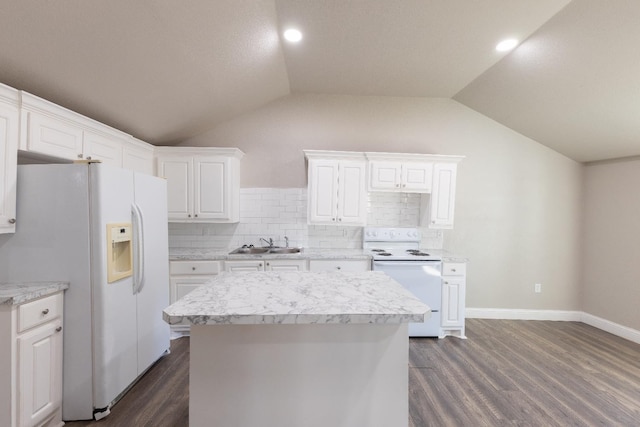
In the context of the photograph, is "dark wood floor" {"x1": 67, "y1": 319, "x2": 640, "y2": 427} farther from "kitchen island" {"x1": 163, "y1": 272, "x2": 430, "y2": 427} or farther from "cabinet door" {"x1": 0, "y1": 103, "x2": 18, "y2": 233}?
"cabinet door" {"x1": 0, "y1": 103, "x2": 18, "y2": 233}

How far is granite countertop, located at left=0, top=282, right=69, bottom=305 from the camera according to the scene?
160 cm

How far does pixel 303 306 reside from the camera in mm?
1369

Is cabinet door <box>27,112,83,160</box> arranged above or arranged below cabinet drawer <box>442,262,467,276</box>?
above

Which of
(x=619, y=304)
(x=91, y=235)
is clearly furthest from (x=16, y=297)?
(x=619, y=304)

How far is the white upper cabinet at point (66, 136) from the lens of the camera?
192 centimetres

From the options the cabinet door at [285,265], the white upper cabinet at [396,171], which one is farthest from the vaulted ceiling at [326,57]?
the cabinet door at [285,265]

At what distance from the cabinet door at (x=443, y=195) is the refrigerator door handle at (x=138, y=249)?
3062 mm

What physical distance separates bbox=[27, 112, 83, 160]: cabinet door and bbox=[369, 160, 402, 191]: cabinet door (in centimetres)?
282

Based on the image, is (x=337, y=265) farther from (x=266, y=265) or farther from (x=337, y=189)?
(x=337, y=189)

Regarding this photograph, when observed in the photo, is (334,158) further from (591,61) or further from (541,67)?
(591,61)

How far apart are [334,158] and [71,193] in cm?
248

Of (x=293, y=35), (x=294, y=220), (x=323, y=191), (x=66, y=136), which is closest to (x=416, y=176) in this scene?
(x=323, y=191)

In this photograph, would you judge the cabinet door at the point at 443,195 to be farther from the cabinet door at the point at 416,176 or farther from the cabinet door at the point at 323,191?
the cabinet door at the point at 323,191

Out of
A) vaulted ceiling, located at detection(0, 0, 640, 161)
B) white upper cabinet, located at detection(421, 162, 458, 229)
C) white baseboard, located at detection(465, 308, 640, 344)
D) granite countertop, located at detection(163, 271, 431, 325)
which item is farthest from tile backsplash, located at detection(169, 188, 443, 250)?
granite countertop, located at detection(163, 271, 431, 325)
